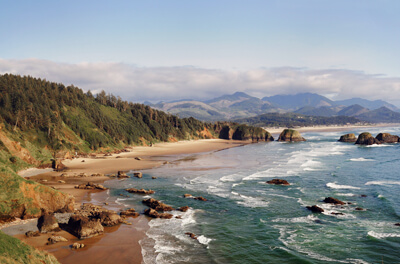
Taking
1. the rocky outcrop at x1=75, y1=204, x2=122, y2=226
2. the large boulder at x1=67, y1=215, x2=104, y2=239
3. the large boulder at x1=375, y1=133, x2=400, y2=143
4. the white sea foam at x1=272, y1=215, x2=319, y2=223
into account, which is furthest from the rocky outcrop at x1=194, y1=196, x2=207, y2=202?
the large boulder at x1=375, y1=133, x2=400, y2=143

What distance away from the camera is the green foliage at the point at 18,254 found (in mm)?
14223

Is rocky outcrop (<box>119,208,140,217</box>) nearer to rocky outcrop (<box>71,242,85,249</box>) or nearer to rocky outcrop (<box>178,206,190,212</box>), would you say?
rocky outcrop (<box>178,206,190,212</box>)

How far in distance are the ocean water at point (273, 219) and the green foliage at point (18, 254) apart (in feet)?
25.2

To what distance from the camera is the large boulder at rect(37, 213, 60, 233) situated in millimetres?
25297

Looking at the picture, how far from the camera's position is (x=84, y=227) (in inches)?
989

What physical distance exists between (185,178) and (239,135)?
112 m

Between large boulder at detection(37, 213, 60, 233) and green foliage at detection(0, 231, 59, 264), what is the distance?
31.9ft

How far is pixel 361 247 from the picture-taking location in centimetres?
2352

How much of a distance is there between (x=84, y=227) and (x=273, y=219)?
1958cm

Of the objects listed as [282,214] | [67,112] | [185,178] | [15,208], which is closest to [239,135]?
[67,112]

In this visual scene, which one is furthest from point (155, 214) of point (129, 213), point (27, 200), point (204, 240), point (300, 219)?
point (300, 219)

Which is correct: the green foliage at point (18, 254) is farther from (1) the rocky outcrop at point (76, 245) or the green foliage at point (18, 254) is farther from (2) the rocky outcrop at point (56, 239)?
(2) the rocky outcrop at point (56, 239)

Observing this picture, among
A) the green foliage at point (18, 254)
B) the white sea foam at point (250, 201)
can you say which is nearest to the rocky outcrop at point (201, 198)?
the white sea foam at point (250, 201)

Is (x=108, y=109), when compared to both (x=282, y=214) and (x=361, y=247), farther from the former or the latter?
(x=361, y=247)
